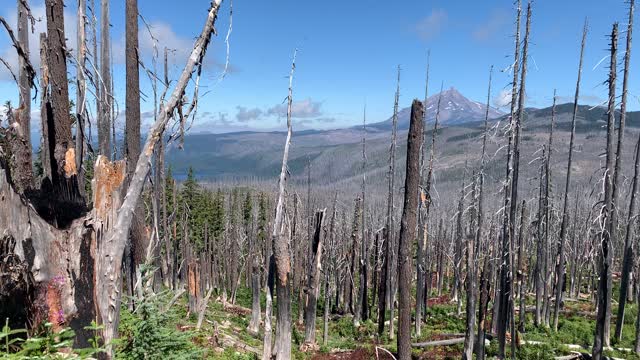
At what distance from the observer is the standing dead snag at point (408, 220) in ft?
28.6

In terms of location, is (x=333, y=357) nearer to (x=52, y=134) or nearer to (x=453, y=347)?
(x=453, y=347)

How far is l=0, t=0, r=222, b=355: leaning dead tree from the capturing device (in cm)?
425

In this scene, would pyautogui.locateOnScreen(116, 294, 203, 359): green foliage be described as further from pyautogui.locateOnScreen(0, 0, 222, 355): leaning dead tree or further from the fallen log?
the fallen log

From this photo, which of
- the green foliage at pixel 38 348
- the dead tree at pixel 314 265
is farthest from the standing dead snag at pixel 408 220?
the green foliage at pixel 38 348

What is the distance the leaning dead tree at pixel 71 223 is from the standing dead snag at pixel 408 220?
16.5ft

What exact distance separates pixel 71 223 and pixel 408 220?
6.23m

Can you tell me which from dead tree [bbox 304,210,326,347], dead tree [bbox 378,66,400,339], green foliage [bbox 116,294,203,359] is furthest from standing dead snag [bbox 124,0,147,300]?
dead tree [bbox 378,66,400,339]

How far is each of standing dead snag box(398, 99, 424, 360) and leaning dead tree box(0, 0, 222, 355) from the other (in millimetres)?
5032

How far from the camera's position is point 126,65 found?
8008mm

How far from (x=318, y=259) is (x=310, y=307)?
4.54 m

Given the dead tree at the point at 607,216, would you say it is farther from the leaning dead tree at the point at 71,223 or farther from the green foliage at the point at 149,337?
the leaning dead tree at the point at 71,223

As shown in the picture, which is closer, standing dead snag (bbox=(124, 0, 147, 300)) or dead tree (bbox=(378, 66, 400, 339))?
standing dead snag (bbox=(124, 0, 147, 300))

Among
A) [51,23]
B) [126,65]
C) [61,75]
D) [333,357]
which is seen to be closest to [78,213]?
[61,75]

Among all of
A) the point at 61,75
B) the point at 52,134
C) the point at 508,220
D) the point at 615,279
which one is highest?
the point at 61,75
